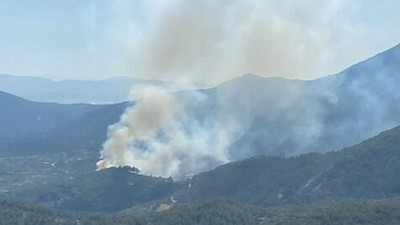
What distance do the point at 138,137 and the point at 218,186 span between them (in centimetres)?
6038

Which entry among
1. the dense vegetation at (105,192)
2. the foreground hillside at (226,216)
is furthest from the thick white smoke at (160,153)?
the foreground hillside at (226,216)

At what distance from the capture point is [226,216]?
3514 inches

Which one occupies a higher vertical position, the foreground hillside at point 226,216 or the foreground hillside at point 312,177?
the foreground hillside at point 312,177

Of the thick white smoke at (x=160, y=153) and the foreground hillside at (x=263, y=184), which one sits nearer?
the foreground hillside at (x=263, y=184)

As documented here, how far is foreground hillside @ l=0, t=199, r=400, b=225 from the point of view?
83.1 metres

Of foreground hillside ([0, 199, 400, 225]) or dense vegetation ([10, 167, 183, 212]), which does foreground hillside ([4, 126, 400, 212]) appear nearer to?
dense vegetation ([10, 167, 183, 212])

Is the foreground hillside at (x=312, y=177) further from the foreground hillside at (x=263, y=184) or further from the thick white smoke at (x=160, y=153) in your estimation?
the thick white smoke at (x=160, y=153)

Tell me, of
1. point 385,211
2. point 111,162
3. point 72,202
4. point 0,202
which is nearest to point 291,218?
point 385,211

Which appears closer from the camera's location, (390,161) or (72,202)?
(390,161)

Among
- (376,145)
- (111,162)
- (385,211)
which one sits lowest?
(385,211)

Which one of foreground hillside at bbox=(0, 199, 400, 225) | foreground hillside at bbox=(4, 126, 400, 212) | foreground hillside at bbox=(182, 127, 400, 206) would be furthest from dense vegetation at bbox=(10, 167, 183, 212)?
foreground hillside at bbox=(0, 199, 400, 225)

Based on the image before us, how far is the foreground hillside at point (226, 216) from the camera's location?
83062mm

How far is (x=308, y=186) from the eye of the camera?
125 m

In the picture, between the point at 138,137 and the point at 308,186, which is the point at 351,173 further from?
the point at 138,137
